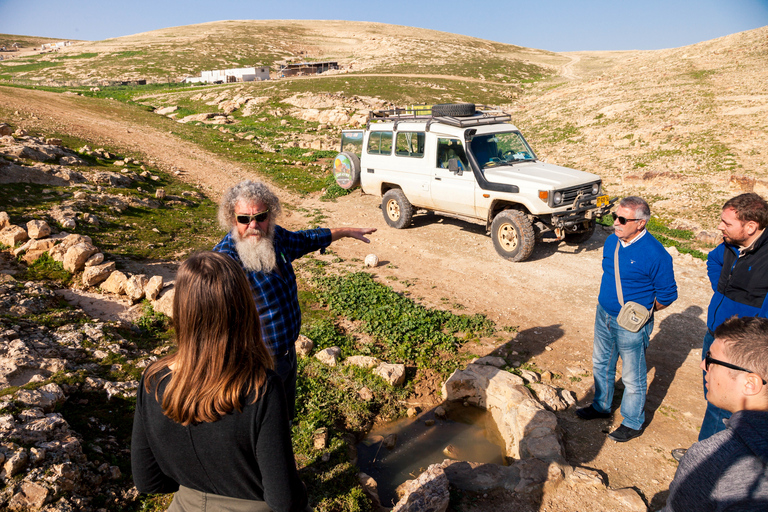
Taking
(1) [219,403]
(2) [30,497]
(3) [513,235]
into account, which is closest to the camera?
(1) [219,403]

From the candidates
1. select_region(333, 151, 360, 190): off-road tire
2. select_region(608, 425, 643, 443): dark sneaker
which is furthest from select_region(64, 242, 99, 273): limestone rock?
select_region(608, 425, 643, 443): dark sneaker

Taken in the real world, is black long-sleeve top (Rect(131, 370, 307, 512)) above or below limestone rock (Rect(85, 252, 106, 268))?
above

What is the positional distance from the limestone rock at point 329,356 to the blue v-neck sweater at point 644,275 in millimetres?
3047

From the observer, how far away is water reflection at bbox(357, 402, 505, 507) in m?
4.26

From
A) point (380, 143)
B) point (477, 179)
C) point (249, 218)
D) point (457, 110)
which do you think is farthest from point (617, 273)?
point (380, 143)

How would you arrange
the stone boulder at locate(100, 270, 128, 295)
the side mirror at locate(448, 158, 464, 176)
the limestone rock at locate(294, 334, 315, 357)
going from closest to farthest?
the limestone rock at locate(294, 334, 315, 357), the stone boulder at locate(100, 270, 128, 295), the side mirror at locate(448, 158, 464, 176)

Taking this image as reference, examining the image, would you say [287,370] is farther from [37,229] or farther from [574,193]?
[574,193]

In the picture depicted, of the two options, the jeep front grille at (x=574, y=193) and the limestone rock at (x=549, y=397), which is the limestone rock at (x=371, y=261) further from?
the limestone rock at (x=549, y=397)

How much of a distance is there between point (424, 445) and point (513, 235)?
5.09m

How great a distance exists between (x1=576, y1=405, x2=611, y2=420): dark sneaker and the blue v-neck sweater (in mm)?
1119

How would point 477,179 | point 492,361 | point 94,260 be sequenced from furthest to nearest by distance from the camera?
1. point 477,179
2. point 94,260
3. point 492,361

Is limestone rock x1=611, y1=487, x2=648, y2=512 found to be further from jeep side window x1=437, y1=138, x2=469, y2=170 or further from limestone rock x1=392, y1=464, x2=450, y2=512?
jeep side window x1=437, y1=138, x2=469, y2=170

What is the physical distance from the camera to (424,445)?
4.60m

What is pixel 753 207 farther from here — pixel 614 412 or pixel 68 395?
pixel 68 395
